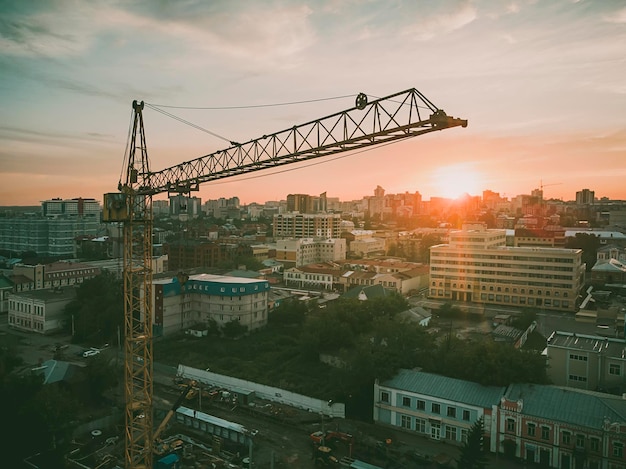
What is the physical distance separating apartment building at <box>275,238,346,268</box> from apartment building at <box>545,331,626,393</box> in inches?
891

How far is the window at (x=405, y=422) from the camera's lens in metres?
9.95

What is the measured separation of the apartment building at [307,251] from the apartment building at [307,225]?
272 inches

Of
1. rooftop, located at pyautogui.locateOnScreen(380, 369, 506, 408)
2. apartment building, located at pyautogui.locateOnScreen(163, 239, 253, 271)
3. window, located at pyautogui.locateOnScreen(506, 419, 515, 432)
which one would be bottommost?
window, located at pyautogui.locateOnScreen(506, 419, 515, 432)

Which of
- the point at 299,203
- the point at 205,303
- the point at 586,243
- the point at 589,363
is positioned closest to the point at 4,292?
the point at 205,303

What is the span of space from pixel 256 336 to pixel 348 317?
13.4ft

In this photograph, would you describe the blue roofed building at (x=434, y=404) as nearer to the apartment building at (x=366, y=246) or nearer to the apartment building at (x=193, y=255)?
the apartment building at (x=193, y=255)

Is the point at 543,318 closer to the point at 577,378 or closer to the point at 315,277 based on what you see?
the point at 577,378

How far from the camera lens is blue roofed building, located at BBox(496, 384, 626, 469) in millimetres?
7875

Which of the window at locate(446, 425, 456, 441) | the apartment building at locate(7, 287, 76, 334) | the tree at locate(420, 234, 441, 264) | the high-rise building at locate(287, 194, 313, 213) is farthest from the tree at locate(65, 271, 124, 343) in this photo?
the high-rise building at locate(287, 194, 313, 213)

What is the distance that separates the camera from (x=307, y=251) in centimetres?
3462

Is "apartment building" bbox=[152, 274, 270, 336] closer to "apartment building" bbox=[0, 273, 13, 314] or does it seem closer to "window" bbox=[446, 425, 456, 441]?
"apartment building" bbox=[0, 273, 13, 314]

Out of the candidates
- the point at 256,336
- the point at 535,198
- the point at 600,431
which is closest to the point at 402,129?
the point at 600,431

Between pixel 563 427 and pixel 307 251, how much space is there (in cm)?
2690

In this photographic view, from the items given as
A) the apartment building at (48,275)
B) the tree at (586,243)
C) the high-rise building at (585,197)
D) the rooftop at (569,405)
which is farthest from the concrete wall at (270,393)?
the high-rise building at (585,197)
